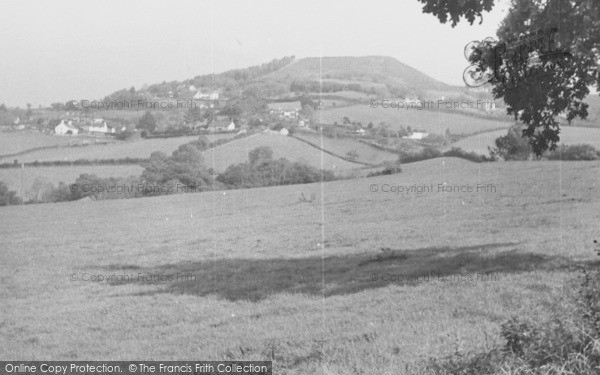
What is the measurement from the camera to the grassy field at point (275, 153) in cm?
984

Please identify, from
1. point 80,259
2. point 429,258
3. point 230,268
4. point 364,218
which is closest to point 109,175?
point 80,259

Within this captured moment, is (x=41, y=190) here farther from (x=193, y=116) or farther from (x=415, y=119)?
(x=415, y=119)

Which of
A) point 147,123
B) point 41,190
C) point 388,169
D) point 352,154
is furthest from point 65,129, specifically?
point 388,169

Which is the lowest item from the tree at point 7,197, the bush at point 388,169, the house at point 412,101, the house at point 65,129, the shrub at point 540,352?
the shrub at point 540,352

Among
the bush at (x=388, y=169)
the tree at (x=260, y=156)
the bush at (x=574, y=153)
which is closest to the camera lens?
the tree at (x=260, y=156)

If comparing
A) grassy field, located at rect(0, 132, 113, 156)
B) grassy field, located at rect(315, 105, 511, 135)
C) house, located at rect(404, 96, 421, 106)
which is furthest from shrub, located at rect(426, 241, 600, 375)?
grassy field, located at rect(0, 132, 113, 156)

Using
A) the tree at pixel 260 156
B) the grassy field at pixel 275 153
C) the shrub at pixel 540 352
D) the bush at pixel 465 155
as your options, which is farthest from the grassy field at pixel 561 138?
the shrub at pixel 540 352

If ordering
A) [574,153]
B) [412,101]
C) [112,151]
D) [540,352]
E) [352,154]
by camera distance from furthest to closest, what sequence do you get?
1. [574,153]
2. [412,101]
3. [352,154]
4. [112,151]
5. [540,352]

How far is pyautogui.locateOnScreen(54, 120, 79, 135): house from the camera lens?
9477 millimetres

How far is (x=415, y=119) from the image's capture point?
11125mm

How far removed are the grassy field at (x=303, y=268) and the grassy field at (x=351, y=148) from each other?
13.8 inches

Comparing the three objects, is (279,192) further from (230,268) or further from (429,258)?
(429,258)

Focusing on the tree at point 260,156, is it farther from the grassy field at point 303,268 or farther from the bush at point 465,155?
the bush at point 465,155

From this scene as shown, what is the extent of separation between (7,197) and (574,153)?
29.4ft
